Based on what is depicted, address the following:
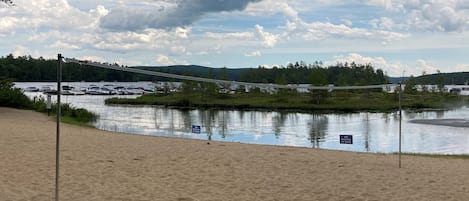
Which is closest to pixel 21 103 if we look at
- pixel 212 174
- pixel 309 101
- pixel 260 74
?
pixel 212 174

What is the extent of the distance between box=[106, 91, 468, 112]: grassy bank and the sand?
103 ft

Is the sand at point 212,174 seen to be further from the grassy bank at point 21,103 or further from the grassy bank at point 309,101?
the grassy bank at point 309,101

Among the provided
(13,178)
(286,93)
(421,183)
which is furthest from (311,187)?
(286,93)

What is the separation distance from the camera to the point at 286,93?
53.1 metres

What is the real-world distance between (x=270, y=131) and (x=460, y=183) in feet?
50.3

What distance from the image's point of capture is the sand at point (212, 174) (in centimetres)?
722

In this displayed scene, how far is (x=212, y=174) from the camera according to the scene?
29.4 ft

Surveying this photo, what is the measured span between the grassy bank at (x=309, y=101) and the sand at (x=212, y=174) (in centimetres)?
3144

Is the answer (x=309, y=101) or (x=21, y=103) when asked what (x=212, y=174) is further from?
(x=309, y=101)

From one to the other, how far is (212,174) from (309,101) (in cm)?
4058

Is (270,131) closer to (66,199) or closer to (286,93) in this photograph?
(66,199)

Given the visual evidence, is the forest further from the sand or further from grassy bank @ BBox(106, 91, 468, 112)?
the sand

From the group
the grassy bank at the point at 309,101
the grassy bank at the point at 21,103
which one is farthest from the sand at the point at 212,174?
the grassy bank at the point at 309,101

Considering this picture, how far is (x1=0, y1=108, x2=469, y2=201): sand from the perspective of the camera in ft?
23.7
